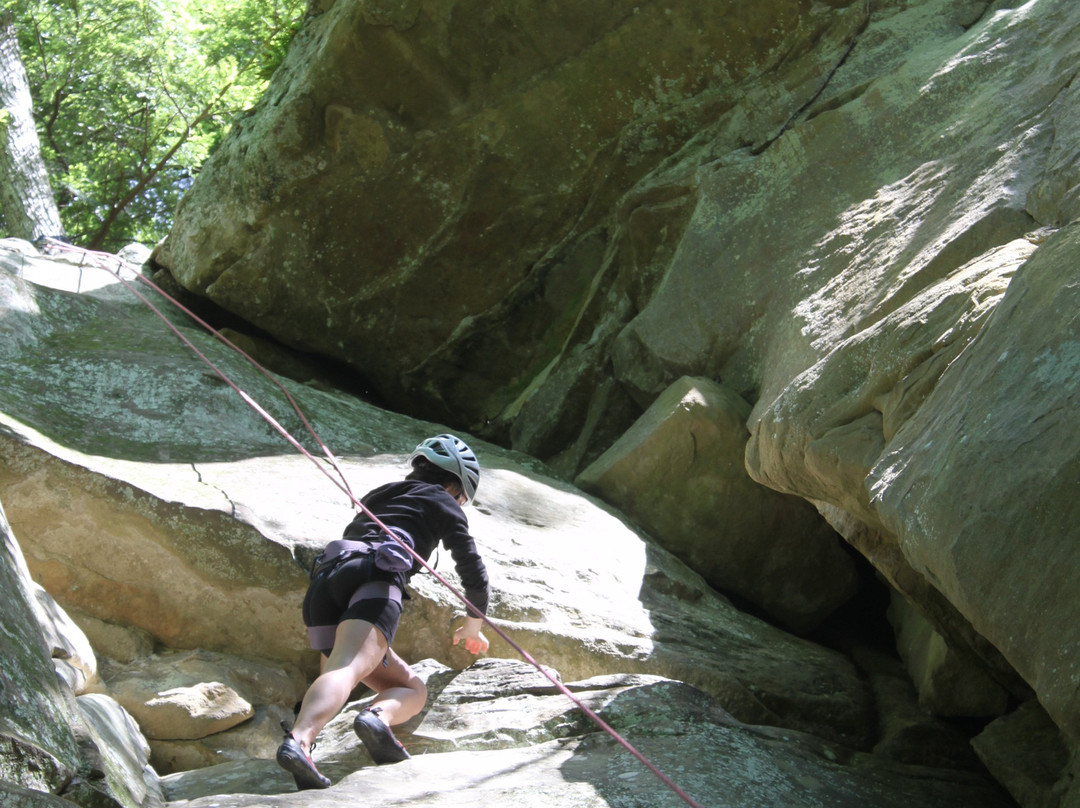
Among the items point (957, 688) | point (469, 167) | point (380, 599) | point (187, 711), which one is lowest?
point (957, 688)

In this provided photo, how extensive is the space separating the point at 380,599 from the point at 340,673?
14.2 inches

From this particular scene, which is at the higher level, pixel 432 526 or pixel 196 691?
pixel 432 526

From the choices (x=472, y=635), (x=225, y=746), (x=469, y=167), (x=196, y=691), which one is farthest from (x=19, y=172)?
(x=472, y=635)

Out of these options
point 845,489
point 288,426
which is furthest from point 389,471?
point 845,489

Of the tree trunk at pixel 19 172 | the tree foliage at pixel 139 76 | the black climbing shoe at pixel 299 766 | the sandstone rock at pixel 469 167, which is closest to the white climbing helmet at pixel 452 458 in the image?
Result: the black climbing shoe at pixel 299 766

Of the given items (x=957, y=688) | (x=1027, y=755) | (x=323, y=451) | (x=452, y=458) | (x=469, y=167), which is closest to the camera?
(x=1027, y=755)

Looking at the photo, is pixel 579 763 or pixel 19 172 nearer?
pixel 579 763

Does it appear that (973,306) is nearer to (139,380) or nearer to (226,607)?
(226,607)

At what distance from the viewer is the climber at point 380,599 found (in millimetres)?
3688

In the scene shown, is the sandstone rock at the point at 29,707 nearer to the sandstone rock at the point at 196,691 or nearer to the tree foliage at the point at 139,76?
the sandstone rock at the point at 196,691

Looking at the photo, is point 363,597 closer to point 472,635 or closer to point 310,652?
point 472,635

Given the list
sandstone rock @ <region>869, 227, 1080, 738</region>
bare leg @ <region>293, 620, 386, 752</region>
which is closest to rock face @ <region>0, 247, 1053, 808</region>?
bare leg @ <region>293, 620, 386, 752</region>

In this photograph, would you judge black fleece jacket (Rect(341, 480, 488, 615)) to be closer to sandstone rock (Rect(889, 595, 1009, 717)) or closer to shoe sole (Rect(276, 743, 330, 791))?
shoe sole (Rect(276, 743, 330, 791))

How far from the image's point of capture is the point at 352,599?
13.3 feet
